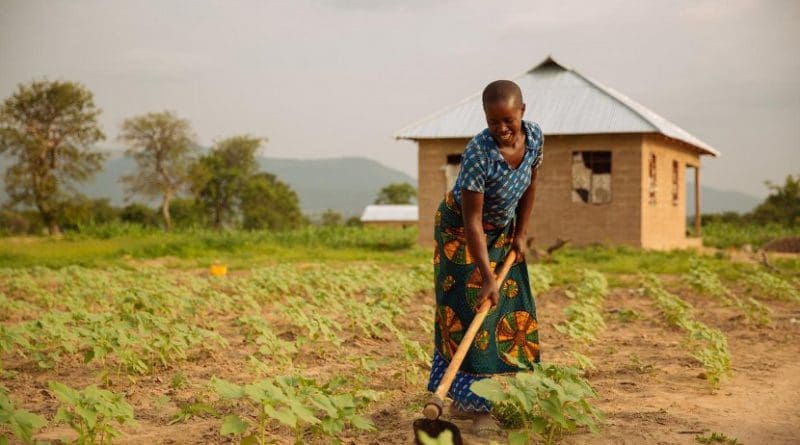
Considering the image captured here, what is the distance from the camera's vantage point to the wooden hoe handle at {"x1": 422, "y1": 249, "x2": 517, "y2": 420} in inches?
121

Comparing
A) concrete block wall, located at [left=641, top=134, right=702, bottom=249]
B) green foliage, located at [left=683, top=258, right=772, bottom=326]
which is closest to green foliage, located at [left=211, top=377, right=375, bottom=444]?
green foliage, located at [left=683, top=258, right=772, bottom=326]

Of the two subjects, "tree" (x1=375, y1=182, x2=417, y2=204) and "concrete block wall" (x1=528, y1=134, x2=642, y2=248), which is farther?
"tree" (x1=375, y1=182, x2=417, y2=204)

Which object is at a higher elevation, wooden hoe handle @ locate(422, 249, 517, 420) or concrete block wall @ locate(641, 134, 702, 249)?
concrete block wall @ locate(641, 134, 702, 249)

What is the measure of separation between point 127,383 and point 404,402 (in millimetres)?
1729

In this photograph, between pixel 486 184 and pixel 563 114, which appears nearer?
pixel 486 184

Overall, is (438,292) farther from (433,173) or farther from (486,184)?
(433,173)

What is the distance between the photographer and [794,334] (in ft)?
21.4

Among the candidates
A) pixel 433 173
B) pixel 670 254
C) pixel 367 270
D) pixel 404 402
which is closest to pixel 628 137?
pixel 670 254

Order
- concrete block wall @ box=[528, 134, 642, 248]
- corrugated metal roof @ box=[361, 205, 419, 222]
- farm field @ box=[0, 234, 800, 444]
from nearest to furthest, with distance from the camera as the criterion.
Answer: farm field @ box=[0, 234, 800, 444] → concrete block wall @ box=[528, 134, 642, 248] → corrugated metal roof @ box=[361, 205, 419, 222]

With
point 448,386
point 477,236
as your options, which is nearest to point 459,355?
point 448,386

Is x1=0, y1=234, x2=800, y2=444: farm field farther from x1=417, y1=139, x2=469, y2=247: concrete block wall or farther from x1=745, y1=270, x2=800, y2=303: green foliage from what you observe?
x1=417, y1=139, x2=469, y2=247: concrete block wall

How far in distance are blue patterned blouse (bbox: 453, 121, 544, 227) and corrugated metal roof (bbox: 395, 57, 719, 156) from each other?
1242cm

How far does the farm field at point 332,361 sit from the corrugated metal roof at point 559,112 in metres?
6.84

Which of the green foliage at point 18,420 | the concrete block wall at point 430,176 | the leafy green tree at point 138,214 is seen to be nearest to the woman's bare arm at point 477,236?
the green foliage at point 18,420
